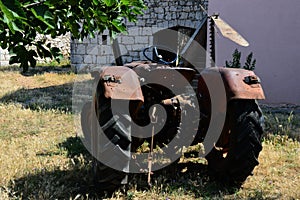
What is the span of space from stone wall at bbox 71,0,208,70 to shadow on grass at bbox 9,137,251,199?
27.2ft

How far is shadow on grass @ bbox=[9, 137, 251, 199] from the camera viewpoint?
3223mm

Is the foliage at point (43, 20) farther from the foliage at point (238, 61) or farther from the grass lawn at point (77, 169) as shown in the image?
the foliage at point (238, 61)

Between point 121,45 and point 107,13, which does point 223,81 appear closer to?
point 107,13

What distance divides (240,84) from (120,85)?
1076 millimetres

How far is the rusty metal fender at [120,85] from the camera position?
114 inches

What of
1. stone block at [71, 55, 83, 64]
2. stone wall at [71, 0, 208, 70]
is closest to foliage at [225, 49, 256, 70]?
stone wall at [71, 0, 208, 70]

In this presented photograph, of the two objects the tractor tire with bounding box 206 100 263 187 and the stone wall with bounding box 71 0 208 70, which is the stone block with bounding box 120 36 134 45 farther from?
the tractor tire with bounding box 206 100 263 187

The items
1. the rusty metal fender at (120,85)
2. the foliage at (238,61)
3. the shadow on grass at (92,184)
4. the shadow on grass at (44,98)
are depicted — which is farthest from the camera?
the foliage at (238,61)

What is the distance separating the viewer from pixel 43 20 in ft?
5.51

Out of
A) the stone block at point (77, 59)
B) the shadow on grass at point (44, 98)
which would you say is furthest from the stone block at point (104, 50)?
the shadow on grass at point (44, 98)

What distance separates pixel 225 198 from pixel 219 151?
547 mm

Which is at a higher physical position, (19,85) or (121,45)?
(121,45)

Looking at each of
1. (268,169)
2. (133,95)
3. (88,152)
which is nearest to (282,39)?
(268,169)

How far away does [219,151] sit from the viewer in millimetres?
3648
